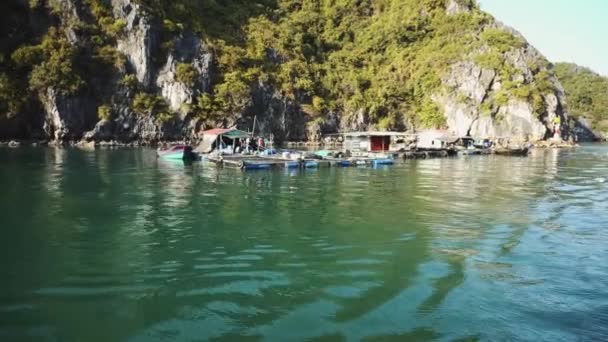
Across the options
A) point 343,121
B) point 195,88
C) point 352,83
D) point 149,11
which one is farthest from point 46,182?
point 352,83

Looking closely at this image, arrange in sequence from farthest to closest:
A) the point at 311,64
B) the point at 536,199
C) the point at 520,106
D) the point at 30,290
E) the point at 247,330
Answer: the point at 311,64
the point at 520,106
the point at 536,199
the point at 30,290
the point at 247,330

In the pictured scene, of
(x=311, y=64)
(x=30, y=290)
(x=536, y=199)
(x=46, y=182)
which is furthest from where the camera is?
(x=311, y=64)

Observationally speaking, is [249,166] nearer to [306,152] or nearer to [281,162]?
[281,162]

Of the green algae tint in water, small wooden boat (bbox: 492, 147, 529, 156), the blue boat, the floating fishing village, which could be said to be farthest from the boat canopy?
small wooden boat (bbox: 492, 147, 529, 156)

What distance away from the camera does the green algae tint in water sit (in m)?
9.12

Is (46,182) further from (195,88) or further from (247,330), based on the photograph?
(195,88)

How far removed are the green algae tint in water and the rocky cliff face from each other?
62.4 metres

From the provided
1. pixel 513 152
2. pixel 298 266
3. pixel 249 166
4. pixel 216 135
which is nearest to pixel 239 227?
pixel 298 266

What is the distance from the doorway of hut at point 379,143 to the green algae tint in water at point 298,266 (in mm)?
36862

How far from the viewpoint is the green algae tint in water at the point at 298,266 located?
9117mm

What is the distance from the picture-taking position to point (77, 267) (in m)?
12.4

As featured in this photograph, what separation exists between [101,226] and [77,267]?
524 cm

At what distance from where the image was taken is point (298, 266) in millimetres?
12930

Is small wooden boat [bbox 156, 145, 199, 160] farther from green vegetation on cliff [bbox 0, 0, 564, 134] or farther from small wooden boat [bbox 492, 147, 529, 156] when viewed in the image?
small wooden boat [bbox 492, 147, 529, 156]
